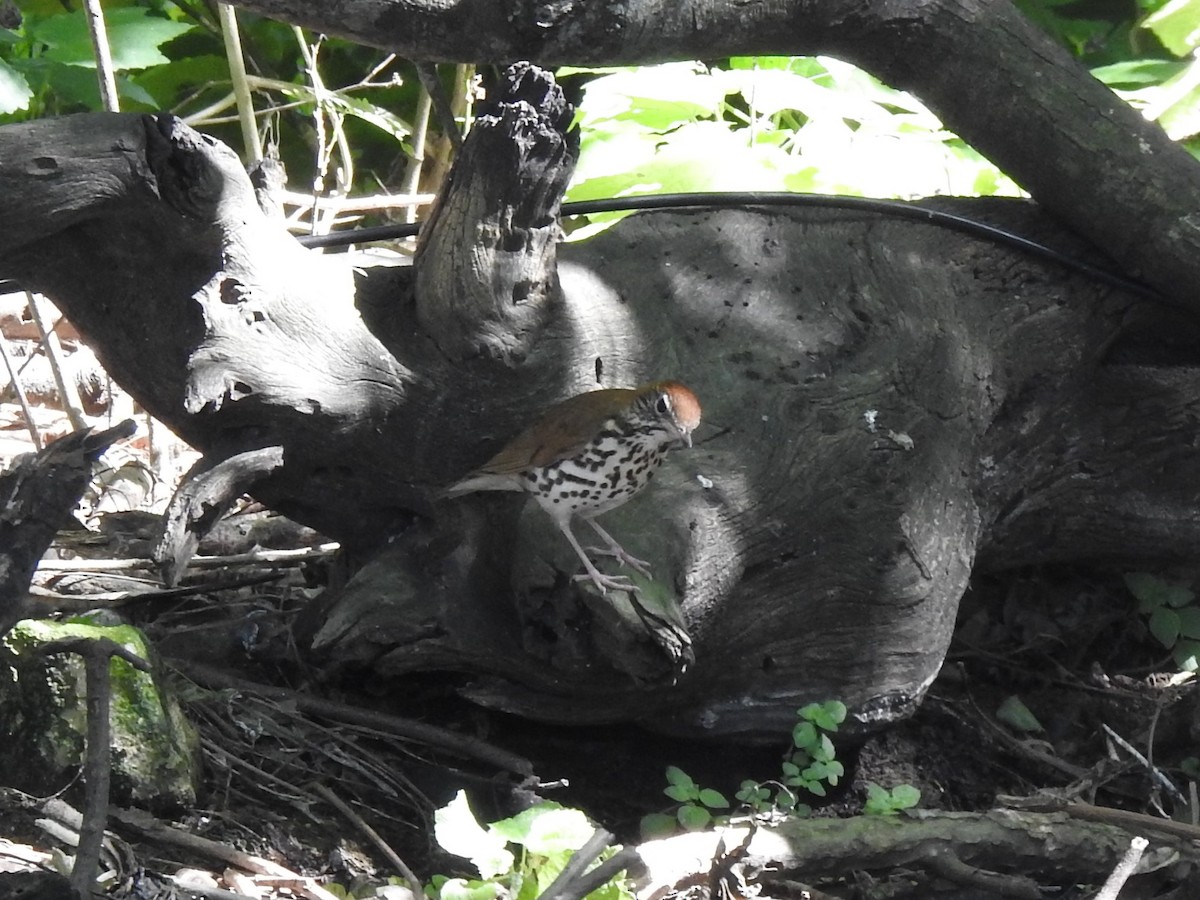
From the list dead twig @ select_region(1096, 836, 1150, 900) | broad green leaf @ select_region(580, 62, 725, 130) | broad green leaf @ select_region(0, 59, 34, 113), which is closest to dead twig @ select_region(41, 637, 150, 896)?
dead twig @ select_region(1096, 836, 1150, 900)

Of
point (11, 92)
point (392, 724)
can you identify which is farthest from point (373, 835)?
point (11, 92)

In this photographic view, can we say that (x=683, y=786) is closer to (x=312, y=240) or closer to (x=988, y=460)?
(x=988, y=460)

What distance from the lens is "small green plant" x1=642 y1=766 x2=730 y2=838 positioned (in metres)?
2.21

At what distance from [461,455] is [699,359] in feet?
1.91

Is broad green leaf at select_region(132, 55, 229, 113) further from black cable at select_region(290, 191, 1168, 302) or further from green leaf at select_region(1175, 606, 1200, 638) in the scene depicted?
green leaf at select_region(1175, 606, 1200, 638)

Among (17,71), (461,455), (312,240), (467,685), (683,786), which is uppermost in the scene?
(17,71)

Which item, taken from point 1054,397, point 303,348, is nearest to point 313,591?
point 303,348

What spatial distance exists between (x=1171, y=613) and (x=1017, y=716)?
21.4 inches

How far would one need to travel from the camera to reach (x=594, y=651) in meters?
2.16

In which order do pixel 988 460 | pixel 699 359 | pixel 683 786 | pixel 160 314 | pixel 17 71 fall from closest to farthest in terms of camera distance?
pixel 160 314
pixel 683 786
pixel 699 359
pixel 988 460
pixel 17 71

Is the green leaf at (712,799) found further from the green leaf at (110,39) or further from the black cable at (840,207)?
the green leaf at (110,39)

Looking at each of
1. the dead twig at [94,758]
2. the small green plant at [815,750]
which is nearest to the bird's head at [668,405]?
the small green plant at [815,750]

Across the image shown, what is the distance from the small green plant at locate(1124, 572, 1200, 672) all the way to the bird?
1525 mm

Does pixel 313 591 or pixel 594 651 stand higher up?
pixel 594 651
